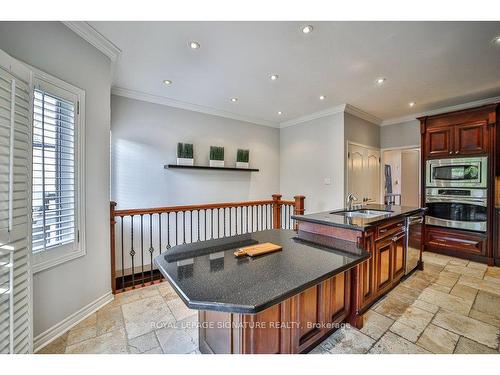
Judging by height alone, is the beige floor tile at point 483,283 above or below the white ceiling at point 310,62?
below

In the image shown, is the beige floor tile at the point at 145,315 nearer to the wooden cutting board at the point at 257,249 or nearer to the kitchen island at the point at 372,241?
the wooden cutting board at the point at 257,249

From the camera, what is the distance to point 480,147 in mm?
3355

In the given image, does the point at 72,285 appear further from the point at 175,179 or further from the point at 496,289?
the point at 496,289

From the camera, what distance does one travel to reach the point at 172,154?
150 inches

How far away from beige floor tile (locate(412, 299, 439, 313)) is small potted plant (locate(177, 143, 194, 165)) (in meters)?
3.53

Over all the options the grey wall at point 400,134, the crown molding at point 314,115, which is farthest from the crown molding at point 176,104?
the grey wall at point 400,134

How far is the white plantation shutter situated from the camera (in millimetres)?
1292

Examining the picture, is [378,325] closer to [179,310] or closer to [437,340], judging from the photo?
[437,340]

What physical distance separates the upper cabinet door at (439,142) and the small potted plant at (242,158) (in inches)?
125

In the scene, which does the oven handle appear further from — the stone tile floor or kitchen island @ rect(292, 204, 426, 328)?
kitchen island @ rect(292, 204, 426, 328)

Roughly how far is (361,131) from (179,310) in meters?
4.36

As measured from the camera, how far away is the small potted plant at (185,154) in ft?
12.4

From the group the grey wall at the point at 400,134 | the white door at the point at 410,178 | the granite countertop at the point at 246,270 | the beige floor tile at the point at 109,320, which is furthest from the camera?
the white door at the point at 410,178

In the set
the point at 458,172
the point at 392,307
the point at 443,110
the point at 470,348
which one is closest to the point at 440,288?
the point at 392,307
